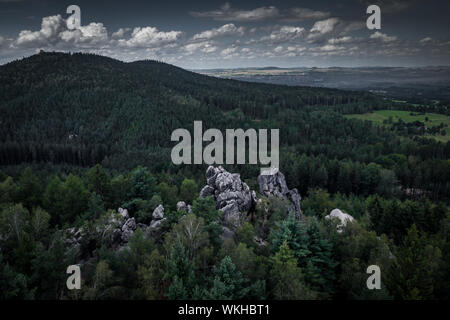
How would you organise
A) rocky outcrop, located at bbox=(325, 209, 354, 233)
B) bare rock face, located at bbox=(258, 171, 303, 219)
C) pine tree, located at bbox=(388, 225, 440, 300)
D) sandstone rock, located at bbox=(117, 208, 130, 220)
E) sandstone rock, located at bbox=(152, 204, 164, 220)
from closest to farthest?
pine tree, located at bbox=(388, 225, 440, 300), sandstone rock, located at bbox=(152, 204, 164, 220), sandstone rock, located at bbox=(117, 208, 130, 220), rocky outcrop, located at bbox=(325, 209, 354, 233), bare rock face, located at bbox=(258, 171, 303, 219)

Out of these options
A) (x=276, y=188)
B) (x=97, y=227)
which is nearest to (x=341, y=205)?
(x=276, y=188)

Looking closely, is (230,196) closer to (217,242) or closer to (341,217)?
(217,242)

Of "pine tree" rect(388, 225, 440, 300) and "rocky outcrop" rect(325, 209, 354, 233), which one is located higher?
"pine tree" rect(388, 225, 440, 300)

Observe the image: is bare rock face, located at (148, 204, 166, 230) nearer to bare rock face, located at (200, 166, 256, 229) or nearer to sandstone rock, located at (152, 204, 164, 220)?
sandstone rock, located at (152, 204, 164, 220)

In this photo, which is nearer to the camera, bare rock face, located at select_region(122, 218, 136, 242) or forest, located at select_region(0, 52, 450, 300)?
forest, located at select_region(0, 52, 450, 300)

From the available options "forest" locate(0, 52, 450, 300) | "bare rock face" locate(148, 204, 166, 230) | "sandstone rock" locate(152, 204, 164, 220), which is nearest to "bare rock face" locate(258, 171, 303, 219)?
"forest" locate(0, 52, 450, 300)

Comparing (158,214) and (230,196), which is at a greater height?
(230,196)

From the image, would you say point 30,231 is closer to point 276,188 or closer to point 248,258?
point 248,258

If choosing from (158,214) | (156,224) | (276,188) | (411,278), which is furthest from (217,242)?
(276,188)

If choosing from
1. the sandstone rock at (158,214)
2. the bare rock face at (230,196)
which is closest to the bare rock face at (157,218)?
the sandstone rock at (158,214)
